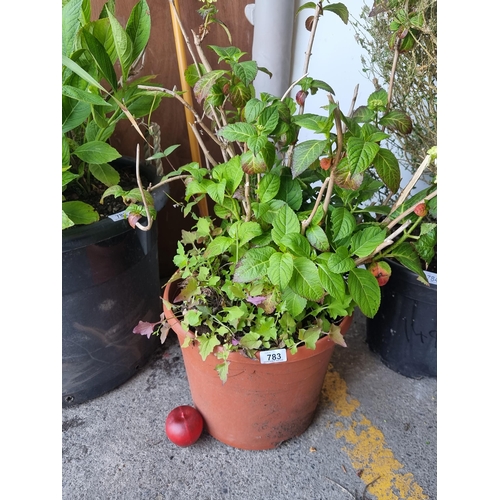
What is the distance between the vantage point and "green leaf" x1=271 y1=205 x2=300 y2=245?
83cm

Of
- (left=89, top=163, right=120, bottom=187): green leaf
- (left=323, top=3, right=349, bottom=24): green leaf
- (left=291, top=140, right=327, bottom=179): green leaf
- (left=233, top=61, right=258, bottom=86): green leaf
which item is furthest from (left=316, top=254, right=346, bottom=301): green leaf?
(left=89, top=163, right=120, bottom=187): green leaf

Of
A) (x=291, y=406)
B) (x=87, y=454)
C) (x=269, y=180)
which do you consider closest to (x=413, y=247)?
(x=269, y=180)

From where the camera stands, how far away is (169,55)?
1387 millimetres

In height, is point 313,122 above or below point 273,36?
below

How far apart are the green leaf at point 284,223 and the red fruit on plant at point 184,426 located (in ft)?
1.79

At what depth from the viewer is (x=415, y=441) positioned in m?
1.18

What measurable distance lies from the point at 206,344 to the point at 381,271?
15.2 inches

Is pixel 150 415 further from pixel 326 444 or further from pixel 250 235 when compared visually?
pixel 250 235

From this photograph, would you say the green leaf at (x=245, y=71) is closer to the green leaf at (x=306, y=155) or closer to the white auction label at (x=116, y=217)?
the green leaf at (x=306, y=155)

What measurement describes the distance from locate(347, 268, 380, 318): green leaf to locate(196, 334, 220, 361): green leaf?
29cm

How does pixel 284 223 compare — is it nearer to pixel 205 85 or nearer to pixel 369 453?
pixel 205 85

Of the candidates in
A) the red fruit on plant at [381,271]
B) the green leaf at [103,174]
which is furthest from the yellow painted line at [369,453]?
the green leaf at [103,174]

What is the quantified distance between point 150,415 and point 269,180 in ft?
2.46

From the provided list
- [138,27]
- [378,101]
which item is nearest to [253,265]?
[378,101]
